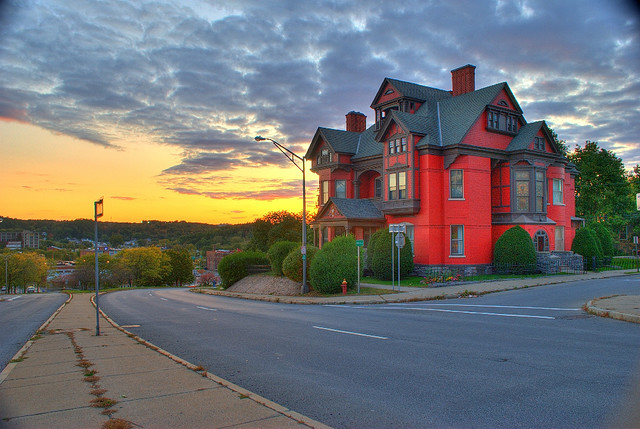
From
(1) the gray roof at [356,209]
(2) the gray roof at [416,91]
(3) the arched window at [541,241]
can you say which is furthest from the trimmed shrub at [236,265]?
(3) the arched window at [541,241]

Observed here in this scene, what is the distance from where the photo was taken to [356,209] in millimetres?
37500

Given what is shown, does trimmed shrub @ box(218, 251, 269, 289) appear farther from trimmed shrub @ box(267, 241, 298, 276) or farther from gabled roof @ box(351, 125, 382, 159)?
gabled roof @ box(351, 125, 382, 159)

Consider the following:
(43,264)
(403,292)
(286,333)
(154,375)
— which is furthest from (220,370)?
(43,264)

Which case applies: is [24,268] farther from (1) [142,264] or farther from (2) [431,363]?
(2) [431,363]

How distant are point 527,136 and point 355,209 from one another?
524 inches

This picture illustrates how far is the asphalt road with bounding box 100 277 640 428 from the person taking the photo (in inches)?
235

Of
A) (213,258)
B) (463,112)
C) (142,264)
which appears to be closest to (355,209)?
(463,112)

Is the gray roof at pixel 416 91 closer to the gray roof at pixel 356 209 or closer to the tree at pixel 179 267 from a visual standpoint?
the gray roof at pixel 356 209

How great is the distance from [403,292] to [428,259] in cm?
935

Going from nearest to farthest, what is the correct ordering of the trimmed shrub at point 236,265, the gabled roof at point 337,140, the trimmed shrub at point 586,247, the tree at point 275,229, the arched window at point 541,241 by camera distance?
the arched window at point 541,241 → the trimmed shrub at point 586,247 → the trimmed shrub at point 236,265 → the gabled roof at point 337,140 → the tree at point 275,229

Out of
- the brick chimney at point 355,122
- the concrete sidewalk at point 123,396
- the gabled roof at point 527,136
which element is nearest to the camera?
the concrete sidewalk at point 123,396

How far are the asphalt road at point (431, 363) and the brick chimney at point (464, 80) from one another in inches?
1045

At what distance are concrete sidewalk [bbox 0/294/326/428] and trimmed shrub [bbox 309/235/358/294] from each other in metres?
17.5

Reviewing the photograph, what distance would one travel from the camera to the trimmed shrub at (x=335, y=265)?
1064 inches
